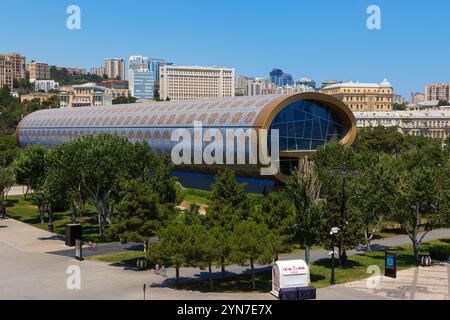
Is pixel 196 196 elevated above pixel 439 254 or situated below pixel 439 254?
above

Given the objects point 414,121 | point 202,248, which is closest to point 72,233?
point 202,248

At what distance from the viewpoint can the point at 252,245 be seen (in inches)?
1217

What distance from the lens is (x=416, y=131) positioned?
520 feet

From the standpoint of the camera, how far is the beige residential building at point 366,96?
618ft

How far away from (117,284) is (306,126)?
4332 centimetres

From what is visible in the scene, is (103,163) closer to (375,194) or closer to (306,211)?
(306,211)

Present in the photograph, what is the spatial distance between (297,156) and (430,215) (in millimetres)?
30042

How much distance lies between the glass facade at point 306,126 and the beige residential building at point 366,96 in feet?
379

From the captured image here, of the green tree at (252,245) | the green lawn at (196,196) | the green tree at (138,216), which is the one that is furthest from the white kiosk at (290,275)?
the green lawn at (196,196)

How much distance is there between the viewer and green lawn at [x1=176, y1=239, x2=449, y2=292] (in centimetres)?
3347

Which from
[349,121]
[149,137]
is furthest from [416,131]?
[149,137]

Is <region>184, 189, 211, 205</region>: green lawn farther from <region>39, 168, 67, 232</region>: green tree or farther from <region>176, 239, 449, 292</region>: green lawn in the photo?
<region>176, 239, 449, 292</region>: green lawn

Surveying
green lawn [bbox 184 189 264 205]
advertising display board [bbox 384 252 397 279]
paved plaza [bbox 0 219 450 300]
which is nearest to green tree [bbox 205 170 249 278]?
paved plaza [bbox 0 219 450 300]

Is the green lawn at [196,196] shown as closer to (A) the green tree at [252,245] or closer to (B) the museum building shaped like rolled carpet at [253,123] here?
(B) the museum building shaped like rolled carpet at [253,123]
